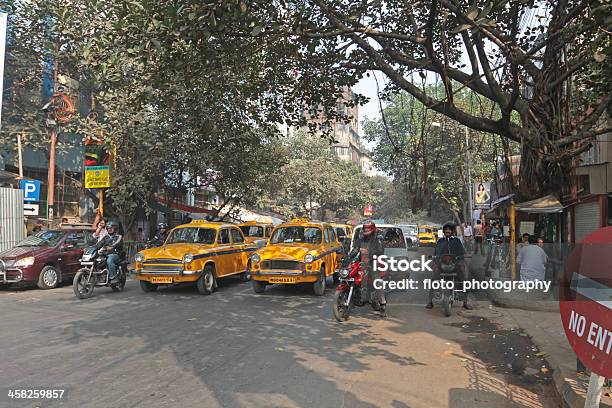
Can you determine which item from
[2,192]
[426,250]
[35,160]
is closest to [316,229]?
[426,250]

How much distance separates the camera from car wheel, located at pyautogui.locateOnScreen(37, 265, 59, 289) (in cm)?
1316

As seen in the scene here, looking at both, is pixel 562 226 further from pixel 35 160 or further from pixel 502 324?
pixel 35 160

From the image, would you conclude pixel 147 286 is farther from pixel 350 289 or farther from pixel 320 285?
pixel 350 289

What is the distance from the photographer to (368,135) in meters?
48.1

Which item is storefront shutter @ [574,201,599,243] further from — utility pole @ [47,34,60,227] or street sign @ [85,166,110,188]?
utility pole @ [47,34,60,227]

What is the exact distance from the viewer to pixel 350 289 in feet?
30.1

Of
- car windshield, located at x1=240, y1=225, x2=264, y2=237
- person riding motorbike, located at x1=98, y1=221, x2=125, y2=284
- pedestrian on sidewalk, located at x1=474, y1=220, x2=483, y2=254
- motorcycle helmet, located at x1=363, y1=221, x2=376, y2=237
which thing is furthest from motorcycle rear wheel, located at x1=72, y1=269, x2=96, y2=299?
pedestrian on sidewalk, located at x1=474, y1=220, x2=483, y2=254

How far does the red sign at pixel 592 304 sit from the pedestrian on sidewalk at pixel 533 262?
637 cm

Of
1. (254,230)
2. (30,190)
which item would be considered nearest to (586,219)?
(254,230)

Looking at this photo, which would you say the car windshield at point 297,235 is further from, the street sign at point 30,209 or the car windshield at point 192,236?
the street sign at point 30,209

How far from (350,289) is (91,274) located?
6.37m

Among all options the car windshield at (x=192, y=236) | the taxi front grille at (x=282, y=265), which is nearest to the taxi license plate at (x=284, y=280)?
the taxi front grille at (x=282, y=265)

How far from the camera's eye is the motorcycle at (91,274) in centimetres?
1151

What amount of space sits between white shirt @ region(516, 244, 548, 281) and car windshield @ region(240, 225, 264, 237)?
11.6m
